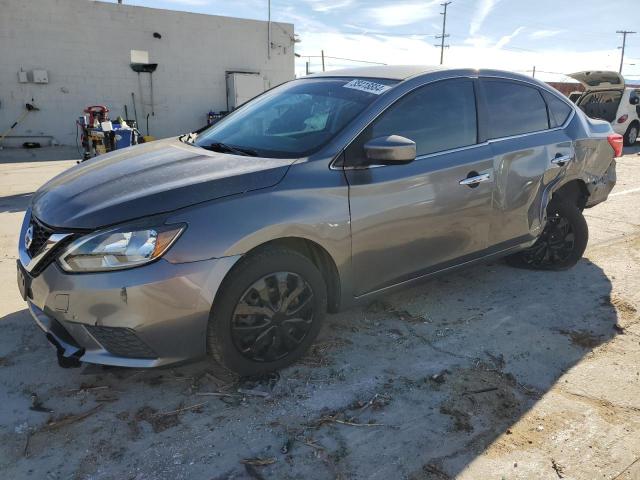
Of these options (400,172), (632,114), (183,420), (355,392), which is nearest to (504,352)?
(355,392)

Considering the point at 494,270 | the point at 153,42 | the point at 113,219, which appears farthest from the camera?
the point at 153,42

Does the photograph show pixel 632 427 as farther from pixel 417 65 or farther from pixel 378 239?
pixel 417 65

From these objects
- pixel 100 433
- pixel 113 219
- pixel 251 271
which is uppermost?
pixel 113 219

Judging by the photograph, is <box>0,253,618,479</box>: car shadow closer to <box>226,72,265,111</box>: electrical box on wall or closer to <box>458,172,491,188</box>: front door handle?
<box>458,172,491,188</box>: front door handle

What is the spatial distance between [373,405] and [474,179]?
1.67m

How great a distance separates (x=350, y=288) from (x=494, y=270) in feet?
7.00

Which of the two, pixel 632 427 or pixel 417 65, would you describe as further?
pixel 417 65

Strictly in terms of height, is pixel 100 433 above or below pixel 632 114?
below

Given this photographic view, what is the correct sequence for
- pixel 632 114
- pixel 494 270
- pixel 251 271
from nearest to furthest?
pixel 251 271 < pixel 494 270 < pixel 632 114

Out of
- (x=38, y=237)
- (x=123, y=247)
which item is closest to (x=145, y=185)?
(x=123, y=247)

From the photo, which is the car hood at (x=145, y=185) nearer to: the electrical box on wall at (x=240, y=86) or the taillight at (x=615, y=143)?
the taillight at (x=615, y=143)

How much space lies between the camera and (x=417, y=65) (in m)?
3.65

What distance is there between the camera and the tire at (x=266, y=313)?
2559mm

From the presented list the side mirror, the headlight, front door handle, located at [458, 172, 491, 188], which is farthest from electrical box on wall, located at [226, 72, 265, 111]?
the headlight
